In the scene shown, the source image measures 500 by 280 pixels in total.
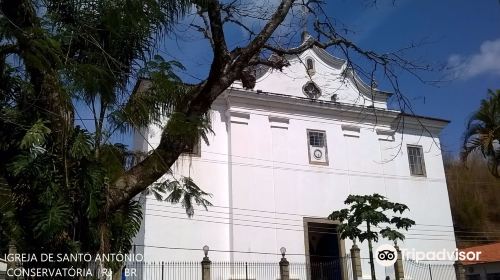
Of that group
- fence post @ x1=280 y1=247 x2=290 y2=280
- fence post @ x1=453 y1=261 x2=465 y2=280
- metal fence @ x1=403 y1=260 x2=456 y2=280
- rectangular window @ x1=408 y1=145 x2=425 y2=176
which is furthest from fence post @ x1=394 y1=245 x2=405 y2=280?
rectangular window @ x1=408 y1=145 x2=425 y2=176

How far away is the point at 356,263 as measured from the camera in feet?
63.8

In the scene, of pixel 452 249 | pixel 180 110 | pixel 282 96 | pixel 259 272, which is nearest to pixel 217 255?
pixel 259 272

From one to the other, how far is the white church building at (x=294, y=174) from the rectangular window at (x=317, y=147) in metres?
0.04

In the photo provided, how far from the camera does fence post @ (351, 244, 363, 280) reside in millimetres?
19422

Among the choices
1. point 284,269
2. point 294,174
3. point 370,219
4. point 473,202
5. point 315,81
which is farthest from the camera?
point 473,202

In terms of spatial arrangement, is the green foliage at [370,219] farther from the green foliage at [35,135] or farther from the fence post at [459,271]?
the green foliage at [35,135]

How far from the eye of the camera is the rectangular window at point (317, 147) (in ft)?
70.1

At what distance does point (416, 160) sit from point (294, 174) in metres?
6.11

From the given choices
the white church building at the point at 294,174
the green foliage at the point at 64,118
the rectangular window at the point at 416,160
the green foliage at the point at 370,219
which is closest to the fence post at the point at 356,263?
the white church building at the point at 294,174

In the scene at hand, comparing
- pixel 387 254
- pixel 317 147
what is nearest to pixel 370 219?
pixel 387 254

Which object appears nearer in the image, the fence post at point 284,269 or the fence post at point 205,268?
the fence post at point 205,268

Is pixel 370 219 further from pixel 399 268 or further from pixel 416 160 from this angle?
pixel 416 160

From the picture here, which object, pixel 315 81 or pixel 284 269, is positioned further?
pixel 315 81

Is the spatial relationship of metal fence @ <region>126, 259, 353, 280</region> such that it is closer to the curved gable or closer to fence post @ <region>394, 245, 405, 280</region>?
fence post @ <region>394, 245, 405, 280</region>
